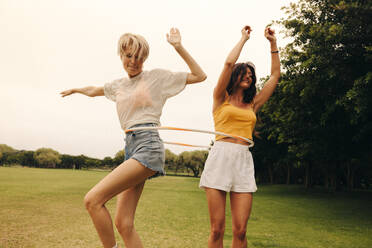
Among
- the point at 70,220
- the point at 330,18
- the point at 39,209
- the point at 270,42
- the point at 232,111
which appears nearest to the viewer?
the point at 232,111

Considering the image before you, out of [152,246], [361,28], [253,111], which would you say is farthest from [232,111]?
[361,28]

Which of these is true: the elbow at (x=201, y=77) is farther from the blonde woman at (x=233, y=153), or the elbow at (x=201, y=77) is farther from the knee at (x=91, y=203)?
the knee at (x=91, y=203)

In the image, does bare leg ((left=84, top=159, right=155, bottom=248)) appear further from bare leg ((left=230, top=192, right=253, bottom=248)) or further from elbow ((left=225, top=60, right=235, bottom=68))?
elbow ((left=225, top=60, right=235, bottom=68))

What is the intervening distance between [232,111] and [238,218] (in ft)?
4.16

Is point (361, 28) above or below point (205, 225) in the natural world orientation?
above

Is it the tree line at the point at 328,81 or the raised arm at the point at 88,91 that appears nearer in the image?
the raised arm at the point at 88,91

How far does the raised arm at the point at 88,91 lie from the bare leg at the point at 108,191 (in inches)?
44.3

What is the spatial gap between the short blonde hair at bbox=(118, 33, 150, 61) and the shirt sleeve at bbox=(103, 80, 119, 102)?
476mm

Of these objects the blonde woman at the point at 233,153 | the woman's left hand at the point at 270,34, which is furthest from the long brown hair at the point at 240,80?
the woman's left hand at the point at 270,34

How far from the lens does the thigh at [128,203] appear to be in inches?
137

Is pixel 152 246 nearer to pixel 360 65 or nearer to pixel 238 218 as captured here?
pixel 238 218

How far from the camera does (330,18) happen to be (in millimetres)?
15227

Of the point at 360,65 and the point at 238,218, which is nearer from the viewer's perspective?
the point at 238,218

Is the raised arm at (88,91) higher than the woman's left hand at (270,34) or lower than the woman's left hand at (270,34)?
lower
